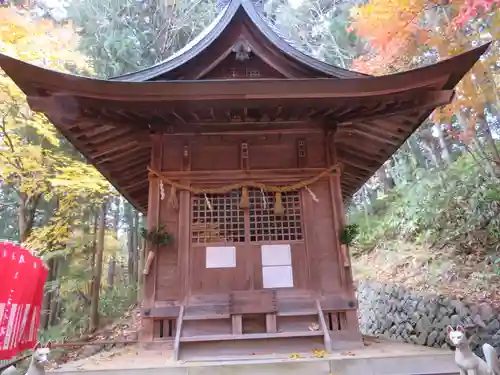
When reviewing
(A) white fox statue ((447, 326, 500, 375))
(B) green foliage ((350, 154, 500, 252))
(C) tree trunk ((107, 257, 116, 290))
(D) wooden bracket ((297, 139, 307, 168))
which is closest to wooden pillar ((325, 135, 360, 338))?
(D) wooden bracket ((297, 139, 307, 168))

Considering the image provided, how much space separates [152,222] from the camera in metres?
5.90

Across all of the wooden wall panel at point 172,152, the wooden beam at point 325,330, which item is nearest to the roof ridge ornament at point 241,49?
the wooden wall panel at point 172,152

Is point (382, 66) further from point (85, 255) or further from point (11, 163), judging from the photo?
point (85, 255)

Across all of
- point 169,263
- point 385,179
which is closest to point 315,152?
point 169,263

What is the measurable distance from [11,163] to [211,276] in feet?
23.6

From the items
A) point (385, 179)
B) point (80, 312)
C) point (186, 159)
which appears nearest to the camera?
point (186, 159)

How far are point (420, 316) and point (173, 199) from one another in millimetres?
6678

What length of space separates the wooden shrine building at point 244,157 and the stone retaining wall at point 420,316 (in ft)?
8.90

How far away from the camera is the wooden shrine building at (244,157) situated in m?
5.17

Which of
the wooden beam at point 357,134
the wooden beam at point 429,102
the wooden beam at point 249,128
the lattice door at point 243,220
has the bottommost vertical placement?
the lattice door at point 243,220

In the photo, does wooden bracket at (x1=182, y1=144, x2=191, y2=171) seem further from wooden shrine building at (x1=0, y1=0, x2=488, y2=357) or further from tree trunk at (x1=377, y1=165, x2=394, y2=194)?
tree trunk at (x1=377, y1=165, x2=394, y2=194)

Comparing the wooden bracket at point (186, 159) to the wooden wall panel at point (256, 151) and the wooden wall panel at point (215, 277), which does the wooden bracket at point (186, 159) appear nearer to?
the wooden wall panel at point (256, 151)

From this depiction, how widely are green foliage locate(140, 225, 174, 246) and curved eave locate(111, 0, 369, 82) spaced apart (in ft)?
8.01

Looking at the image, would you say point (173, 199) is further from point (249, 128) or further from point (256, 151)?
point (249, 128)
